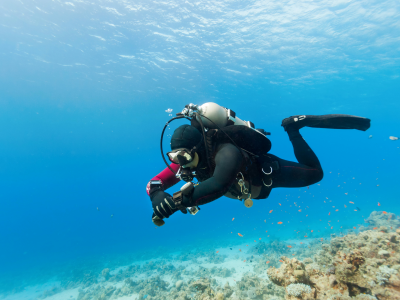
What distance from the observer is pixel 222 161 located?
2.13 metres

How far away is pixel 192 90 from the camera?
31.6 metres

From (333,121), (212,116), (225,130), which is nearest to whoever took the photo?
(225,130)

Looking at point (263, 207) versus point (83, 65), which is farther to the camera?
point (263, 207)

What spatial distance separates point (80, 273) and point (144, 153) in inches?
2490

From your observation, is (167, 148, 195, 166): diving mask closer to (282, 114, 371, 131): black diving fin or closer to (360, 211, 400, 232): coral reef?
(282, 114, 371, 131): black diving fin

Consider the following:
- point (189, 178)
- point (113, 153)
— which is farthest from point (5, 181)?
point (189, 178)

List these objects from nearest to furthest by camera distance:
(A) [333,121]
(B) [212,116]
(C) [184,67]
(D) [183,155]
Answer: (D) [183,155] < (B) [212,116] < (A) [333,121] < (C) [184,67]

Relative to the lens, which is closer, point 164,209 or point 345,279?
point 164,209

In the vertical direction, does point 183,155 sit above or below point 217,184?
above

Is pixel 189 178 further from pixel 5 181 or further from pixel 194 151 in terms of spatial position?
pixel 5 181

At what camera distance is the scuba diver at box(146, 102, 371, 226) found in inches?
81.6

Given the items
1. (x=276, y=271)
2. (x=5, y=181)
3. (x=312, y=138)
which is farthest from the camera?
(x=5, y=181)

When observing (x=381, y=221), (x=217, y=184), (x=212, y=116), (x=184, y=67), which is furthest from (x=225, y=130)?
(x=184, y=67)

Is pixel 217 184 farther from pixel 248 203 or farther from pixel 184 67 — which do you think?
pixel 184 67
